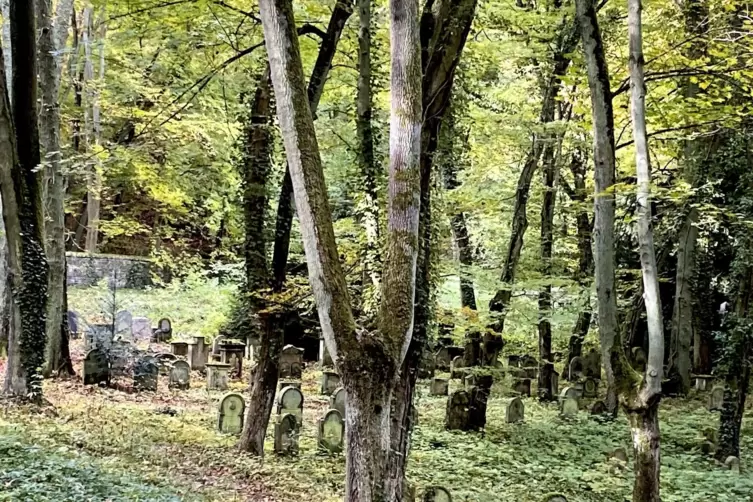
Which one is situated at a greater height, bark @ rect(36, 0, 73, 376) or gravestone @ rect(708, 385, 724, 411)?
bark @ rect(36, 0, 73, 376)

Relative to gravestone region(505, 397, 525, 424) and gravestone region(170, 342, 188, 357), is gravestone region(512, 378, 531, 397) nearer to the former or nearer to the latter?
gravestone region(505, 397, 525, 424)

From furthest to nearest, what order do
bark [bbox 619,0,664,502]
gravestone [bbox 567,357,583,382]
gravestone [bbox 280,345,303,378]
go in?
gravestone [bbox 567,357,583,382] < gravestone [bbox 280,345,303,378] < bark [bbox 619,0,664,502]

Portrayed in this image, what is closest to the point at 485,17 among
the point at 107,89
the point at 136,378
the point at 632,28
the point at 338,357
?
the point at 632,28

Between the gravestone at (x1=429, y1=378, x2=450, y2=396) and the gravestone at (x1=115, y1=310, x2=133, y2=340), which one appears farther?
the gravestone at (x1=115, y1=310, x2=133, y2=340)

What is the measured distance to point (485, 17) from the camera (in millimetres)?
9914

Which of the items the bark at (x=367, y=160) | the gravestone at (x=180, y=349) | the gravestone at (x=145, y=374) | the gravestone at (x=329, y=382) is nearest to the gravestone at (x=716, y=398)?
the gravestone at (x=329, y=382)

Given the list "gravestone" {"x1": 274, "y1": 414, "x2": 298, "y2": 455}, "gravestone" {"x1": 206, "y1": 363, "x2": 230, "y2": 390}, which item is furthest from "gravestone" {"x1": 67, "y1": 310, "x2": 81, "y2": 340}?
"gravestone" {"x1": 274, "y1": 414, "x2": 298, "y2": 455}

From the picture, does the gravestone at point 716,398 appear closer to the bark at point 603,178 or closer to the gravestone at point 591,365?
the gravestone at point 591,365

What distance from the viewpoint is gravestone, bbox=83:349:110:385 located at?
1061 centimetres

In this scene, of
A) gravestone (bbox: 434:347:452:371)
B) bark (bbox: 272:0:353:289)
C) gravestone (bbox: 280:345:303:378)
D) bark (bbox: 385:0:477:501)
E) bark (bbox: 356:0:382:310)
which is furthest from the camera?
gravestone (bbox: 434:347:452:371)

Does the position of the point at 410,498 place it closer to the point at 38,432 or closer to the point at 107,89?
the point at 38,432

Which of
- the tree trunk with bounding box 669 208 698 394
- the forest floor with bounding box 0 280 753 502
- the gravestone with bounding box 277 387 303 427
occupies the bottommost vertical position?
the forest floor with bounding box 0 280 753 502

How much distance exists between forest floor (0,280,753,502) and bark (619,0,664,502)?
1191mm

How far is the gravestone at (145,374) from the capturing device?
11.0 metres
